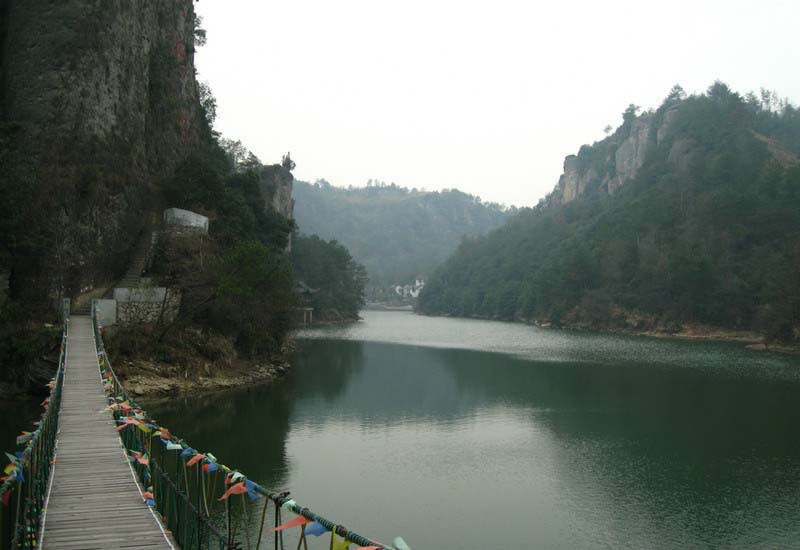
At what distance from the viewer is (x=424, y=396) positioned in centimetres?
3133

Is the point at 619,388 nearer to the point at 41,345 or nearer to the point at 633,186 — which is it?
the point at 41,345

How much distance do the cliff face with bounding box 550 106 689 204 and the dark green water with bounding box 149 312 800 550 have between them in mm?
73012

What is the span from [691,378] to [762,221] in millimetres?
38286

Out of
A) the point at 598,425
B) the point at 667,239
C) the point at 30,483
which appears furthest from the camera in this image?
the point at 667,239

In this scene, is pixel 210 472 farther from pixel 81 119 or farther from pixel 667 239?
pixel 667 239

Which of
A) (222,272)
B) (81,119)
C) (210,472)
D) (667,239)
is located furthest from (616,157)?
(210,472)

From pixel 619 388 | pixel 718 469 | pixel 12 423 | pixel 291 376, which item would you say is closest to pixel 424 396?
pixel 291 376

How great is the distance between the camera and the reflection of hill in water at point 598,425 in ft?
51.3

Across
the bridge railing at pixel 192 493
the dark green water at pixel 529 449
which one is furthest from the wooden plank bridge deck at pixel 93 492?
the dark green water at pixel 529 449

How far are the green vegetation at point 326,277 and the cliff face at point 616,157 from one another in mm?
50835

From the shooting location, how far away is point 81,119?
29156 mm

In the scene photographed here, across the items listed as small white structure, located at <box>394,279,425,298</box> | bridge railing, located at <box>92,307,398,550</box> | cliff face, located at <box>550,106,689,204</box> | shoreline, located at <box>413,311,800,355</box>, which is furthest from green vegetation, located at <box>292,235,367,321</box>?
small white structure, located at <box>394,279,425,298</box>

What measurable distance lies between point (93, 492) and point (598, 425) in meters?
19.8

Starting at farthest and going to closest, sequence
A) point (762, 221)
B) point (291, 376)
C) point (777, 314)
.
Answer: point (762, 221)
point (777, 314)
point (291, 376)
